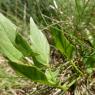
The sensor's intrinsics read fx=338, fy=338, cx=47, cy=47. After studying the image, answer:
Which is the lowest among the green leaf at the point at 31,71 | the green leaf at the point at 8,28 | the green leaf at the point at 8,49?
the green leaf at the point at 31,71

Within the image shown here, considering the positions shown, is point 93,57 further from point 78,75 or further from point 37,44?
point 37,44

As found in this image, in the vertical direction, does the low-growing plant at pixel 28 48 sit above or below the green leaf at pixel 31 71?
above

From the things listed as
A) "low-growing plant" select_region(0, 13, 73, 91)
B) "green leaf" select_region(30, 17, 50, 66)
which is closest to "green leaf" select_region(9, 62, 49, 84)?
"low-growing plant" select_region(0, 13, 73, 91)

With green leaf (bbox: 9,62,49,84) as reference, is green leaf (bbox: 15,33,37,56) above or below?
above

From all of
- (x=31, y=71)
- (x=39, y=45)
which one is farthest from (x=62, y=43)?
(x=31, y=71)

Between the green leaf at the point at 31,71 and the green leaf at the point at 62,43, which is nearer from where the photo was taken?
the green leaf at the point at 31,71

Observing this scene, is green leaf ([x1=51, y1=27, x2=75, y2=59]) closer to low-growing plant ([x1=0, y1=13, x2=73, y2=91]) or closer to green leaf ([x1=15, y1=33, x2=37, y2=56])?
low-growing plant ([x1=0, y1=13, x2=73, y2=91])

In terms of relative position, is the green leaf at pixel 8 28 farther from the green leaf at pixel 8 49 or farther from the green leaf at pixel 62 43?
the green leaf at pixel 62 43

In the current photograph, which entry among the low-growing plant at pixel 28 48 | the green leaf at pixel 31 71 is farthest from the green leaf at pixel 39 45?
the green leaf at pixel 31 71
